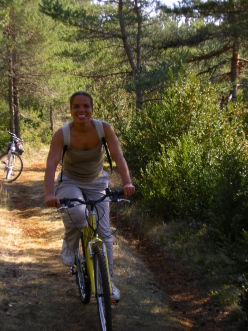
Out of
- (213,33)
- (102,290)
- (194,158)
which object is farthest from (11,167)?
(102,290)

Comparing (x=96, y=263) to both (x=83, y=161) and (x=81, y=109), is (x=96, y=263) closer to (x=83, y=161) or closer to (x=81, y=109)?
(x=83, y=161)

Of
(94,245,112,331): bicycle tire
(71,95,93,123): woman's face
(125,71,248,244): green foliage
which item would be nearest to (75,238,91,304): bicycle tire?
(94,245,112,331): bicycle tire

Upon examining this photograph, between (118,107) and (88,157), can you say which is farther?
(118,107)

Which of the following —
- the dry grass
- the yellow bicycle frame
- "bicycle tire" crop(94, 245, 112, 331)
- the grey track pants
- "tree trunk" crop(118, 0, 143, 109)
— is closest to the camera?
"bicycle tire" crop(94, 245, 112, 331)

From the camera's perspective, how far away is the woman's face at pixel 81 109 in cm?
390

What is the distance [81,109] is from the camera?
12.8ft

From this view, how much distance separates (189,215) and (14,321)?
4.57 meters

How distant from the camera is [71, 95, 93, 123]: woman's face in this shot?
3.90 metres

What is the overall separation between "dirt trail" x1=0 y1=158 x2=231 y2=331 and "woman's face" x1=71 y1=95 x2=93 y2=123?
1.88 m

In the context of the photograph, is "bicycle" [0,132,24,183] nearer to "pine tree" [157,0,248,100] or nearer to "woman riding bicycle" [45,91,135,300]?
"pine tree" [157,0,248,100]

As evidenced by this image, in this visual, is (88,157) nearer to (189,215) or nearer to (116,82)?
(189,215)

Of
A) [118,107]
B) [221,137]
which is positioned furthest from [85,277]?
[118,107]

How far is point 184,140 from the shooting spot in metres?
8.23

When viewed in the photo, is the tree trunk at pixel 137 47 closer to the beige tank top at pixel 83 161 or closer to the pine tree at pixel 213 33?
the pine tree at pixel 213 33
